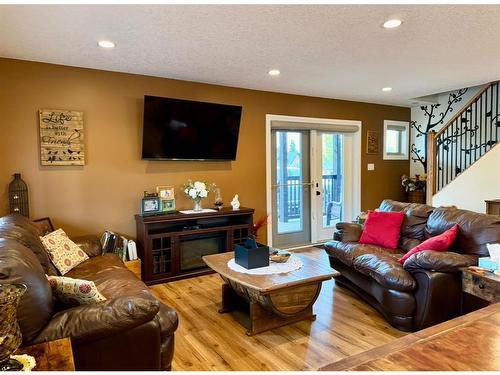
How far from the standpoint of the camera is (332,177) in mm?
6238

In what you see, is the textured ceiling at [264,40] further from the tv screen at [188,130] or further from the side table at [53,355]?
the side table at [53,355]

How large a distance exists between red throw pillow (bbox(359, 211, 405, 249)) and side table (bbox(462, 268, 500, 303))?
1162 mm

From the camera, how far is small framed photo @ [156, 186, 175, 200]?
4.33 meters

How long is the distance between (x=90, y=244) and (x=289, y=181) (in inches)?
127

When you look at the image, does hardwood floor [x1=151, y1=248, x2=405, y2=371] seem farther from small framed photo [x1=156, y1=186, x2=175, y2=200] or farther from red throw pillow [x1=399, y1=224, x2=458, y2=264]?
small framed photo [x1=156, y1=186, x2=175, y2=200]

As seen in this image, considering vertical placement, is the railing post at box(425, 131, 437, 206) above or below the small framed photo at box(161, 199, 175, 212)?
above

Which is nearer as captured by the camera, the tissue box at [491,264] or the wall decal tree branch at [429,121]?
the tissue box at [491,264]

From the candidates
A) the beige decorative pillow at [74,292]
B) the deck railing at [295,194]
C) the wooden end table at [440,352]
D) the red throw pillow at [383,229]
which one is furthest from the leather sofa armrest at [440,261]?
the deck railing at [295,194]

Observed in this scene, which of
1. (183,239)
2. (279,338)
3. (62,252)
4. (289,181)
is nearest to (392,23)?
(279,338)

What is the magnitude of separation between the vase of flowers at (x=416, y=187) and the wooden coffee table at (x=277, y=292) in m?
4.30

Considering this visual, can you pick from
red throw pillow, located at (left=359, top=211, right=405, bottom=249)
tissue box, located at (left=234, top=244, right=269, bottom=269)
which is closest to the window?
red throw pillow, located at (left=359, top=211, right=405, bottom=249)

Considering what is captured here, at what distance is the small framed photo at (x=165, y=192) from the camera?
171 inches

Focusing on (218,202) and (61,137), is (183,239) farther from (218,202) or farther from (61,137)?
(61,137)

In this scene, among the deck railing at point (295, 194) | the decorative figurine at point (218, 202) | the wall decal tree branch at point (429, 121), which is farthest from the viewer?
the wall decal tree branch at point (429, 121)
